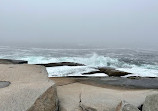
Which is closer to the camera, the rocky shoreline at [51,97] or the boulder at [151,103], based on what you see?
the rocky shoreline at [51,97]

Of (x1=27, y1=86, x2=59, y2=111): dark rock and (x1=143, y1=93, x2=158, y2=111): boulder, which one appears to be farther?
(x1=143, y1=93, x2=158, y2=111): boulder

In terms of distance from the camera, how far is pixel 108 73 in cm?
970

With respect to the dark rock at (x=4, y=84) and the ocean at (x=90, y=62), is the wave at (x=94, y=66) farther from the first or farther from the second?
the dark rock at (x=4, y=84)

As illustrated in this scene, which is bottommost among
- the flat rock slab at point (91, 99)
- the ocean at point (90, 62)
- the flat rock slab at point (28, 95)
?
the ocean at point (90, 62)

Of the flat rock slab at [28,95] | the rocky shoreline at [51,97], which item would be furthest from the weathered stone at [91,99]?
the flat rock slab at [28,95]

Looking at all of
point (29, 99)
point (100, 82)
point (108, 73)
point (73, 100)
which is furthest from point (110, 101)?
point (108, 73)

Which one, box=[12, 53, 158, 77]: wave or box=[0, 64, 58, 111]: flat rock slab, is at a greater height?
box=[0, 64, 58, 111]: flat rock slab

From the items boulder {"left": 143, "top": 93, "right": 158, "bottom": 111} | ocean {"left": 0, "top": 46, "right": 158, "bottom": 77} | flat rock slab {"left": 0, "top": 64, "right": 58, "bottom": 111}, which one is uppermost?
flat rock slab {"left": 0, "top": 64, "right": 58, "bottom": 111}

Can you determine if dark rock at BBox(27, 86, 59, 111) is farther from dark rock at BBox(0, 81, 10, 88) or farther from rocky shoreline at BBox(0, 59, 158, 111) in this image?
dark rock at BBox(0, 81, 10, 88)

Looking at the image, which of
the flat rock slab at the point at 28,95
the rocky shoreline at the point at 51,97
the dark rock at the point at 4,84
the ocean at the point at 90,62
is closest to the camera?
the flat rock slab at the point at 28,95

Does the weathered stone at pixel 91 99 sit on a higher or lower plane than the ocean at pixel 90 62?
higher

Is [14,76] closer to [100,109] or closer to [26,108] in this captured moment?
[26,108]

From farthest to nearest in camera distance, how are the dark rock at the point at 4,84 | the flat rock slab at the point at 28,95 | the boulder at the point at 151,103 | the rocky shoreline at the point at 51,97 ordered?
the dark rock at the point at 4,84 → the boulder at the point at 151,103 → the rocky shoreline at the point at 51,97 → the flat rock slab at the point at 28,95

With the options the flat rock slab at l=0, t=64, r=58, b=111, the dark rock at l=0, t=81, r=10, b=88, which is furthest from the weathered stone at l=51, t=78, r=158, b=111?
the dark rock at l=0, t=81, r=10, b=88
